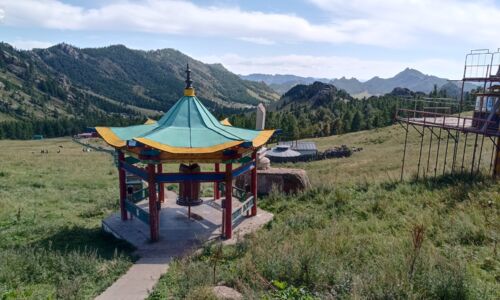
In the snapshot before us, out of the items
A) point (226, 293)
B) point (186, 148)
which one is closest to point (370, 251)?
point (226, 293)

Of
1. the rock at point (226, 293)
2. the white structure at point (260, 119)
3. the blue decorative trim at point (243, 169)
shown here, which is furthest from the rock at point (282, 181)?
the rock at point (226, 293)

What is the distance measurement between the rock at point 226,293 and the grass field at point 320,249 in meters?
0.19

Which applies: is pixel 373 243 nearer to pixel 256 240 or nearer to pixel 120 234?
pixel 256 240

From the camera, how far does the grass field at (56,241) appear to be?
8461 mm

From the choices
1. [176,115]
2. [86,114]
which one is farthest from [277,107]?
[176,115]

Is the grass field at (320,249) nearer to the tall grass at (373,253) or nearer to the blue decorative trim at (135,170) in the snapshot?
the tall grass at (373,253)

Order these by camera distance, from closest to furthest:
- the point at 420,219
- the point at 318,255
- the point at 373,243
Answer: the point at 318,255, the point at 373,243, the point at 420,219

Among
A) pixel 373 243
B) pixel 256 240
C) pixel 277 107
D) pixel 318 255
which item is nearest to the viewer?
pixel 318 255

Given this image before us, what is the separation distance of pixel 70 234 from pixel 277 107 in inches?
6670

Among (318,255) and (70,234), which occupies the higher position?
(318,255)

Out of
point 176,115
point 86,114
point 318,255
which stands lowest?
point 86,114

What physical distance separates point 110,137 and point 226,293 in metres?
8.10

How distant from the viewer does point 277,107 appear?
588 ft

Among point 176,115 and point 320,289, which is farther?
point 176,115
